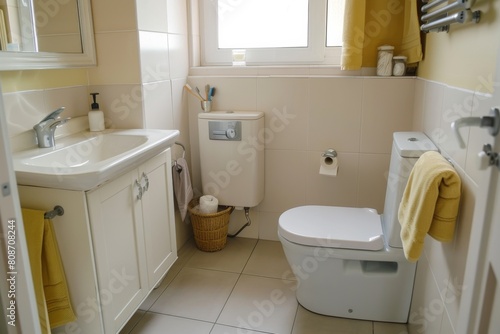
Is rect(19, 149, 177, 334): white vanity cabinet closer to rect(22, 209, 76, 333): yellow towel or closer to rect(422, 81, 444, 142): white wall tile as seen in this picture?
rect(22, 209, 76, 333): yellow towel

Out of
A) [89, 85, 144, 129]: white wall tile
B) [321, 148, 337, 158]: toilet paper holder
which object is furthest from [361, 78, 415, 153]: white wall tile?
[89, 85, 144, 129]: white wall tile

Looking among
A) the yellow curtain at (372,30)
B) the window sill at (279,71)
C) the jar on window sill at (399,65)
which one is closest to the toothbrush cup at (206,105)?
the window sill at (279,71)

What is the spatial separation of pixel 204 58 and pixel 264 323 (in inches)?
65.0

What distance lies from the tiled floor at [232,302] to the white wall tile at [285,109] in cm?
70

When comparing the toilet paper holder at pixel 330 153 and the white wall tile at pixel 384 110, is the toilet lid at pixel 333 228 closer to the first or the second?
the toilet paper holder at pixel 330 153

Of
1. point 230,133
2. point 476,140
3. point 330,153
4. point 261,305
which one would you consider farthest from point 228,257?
point 476,140

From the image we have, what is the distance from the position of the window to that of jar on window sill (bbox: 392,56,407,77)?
38cm

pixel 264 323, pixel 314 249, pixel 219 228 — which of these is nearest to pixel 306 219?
pixel 314 249

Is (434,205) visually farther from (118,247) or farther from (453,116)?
(118,247)

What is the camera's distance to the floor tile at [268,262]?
2.18 m

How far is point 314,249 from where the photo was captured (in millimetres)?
1712

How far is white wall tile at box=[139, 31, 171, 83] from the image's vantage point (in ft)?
6.17

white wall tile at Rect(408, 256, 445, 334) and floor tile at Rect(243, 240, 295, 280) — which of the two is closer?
white wall tile at Rect(408, 256, 445, 334)

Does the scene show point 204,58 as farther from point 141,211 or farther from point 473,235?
point 473,235
